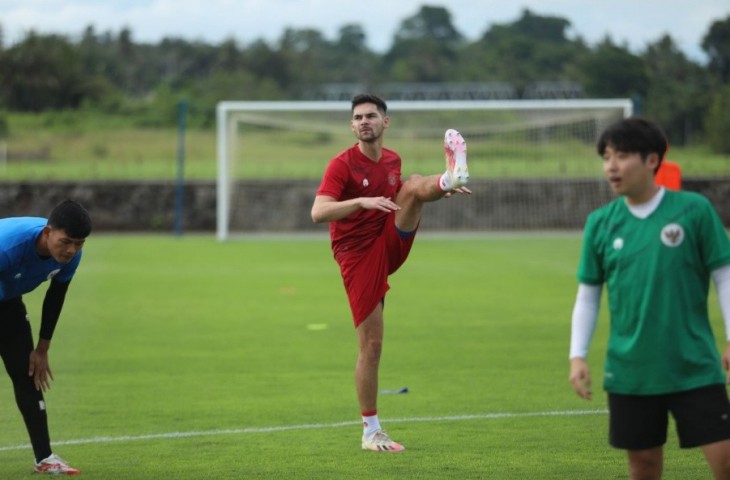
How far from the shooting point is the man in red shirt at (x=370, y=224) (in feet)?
27.9

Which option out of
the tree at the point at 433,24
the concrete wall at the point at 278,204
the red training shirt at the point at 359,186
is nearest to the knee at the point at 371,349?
the red training shirt at the point at 359,186

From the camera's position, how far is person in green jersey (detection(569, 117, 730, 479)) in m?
5.41

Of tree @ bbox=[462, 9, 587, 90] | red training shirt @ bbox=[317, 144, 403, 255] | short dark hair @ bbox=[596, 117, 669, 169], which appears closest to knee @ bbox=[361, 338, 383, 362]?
red training shirt @ bbox=[317, 144, 403, 255]

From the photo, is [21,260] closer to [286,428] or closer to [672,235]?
[286,428]

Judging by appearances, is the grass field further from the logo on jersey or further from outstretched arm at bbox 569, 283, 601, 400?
the logo on jersey

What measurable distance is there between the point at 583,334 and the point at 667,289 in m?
0.41

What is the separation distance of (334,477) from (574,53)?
7599cm

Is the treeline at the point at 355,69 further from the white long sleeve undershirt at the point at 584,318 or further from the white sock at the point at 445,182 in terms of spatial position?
the white long sleeve undershirt at the point at 584,318

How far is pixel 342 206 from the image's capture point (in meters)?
8.08

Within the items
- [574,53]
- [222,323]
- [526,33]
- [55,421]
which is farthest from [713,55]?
[55,421]

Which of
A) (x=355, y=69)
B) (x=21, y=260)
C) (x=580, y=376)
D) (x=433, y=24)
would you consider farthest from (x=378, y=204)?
(x=433, y=24)

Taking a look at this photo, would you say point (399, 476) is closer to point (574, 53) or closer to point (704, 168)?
point (704, 168)

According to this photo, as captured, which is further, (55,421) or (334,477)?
(55,421)

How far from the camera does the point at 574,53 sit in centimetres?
8144
